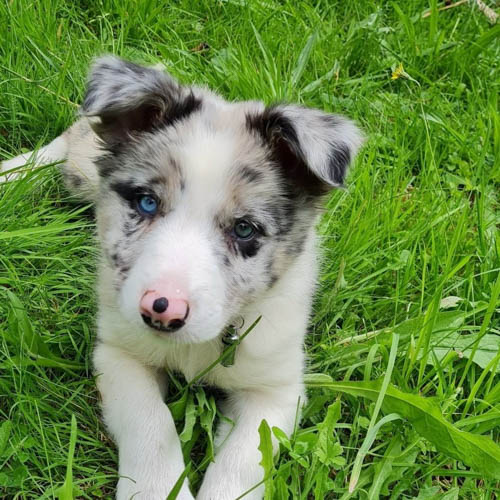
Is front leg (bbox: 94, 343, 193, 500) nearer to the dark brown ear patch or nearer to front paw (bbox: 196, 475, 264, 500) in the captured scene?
front paw (bbox: 196, 475, 264, 500)

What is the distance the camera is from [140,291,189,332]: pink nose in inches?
96.6

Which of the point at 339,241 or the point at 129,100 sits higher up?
the point at 129,100

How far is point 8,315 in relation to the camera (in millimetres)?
3336

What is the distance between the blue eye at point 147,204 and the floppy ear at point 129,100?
37 cm

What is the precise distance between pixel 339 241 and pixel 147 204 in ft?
4.99

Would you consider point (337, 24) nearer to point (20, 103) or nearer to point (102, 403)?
point (20, 103)

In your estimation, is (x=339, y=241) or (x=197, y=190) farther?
(x=339, y=241)

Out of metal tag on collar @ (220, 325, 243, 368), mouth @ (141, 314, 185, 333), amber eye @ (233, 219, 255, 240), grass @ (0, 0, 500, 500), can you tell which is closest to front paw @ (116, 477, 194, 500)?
grass @ (0, 0, 500, 500)

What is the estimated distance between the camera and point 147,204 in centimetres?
288

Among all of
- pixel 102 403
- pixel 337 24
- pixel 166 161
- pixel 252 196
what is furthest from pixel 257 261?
pixel 337 24

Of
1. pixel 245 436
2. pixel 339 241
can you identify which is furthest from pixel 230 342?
pixel 339 241

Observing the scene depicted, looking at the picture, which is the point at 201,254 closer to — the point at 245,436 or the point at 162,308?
the point at 162,308

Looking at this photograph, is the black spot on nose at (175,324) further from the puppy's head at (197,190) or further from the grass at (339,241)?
the grass at (339,241)

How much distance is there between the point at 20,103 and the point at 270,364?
2.32 meters
